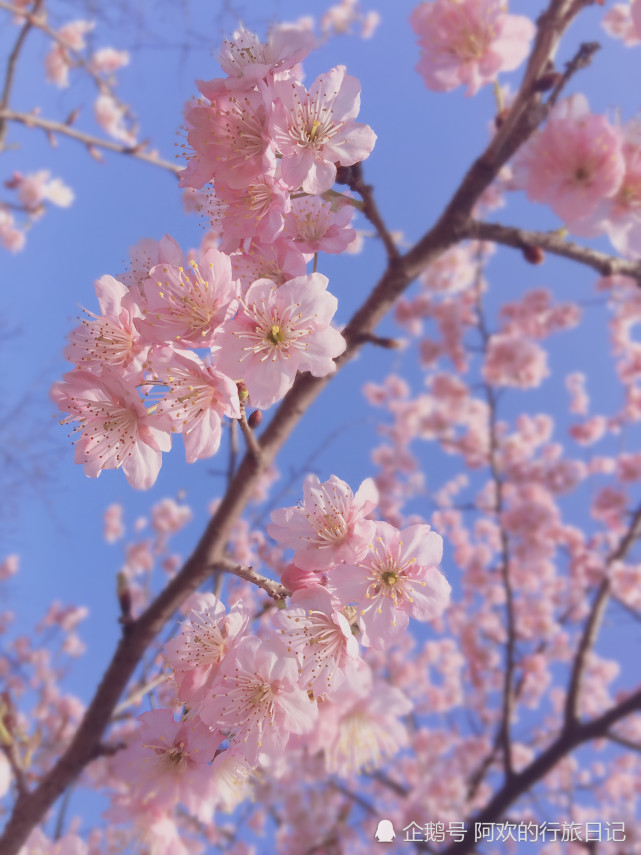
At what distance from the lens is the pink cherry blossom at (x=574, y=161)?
161 cm

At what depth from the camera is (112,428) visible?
109 centimetres

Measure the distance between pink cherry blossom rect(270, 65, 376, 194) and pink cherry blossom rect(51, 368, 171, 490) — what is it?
528 millimetres

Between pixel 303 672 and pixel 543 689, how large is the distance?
8.40 metres

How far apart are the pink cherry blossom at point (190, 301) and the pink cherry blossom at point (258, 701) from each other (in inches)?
23.6

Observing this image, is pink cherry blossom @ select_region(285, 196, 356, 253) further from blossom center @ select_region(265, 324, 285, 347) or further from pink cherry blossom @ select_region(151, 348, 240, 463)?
pink cherry blossom @ select_region(151, 348, 240, 463)

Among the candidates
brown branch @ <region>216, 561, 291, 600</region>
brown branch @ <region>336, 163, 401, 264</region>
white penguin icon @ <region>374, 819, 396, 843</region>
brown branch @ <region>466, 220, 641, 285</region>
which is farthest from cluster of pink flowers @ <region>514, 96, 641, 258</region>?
white penguin icon @ <region>374, 819, 396, 843</region>

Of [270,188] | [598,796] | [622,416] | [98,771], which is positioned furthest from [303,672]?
[598,796]

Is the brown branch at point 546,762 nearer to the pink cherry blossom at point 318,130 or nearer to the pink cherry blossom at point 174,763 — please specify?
the pink cherry blossom at point 174,763

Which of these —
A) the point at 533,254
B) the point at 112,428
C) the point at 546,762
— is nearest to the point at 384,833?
the point at 112,428

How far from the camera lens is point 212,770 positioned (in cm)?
126

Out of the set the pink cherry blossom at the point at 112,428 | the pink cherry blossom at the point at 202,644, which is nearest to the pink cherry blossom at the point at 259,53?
the pink cherry blossom at the point at 112,428

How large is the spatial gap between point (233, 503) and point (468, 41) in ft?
6.27

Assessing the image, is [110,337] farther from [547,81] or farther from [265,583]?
[547,81]

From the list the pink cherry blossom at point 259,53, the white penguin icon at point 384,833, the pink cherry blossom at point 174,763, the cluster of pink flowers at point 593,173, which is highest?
the cluster of pink flowers at point 593,173
